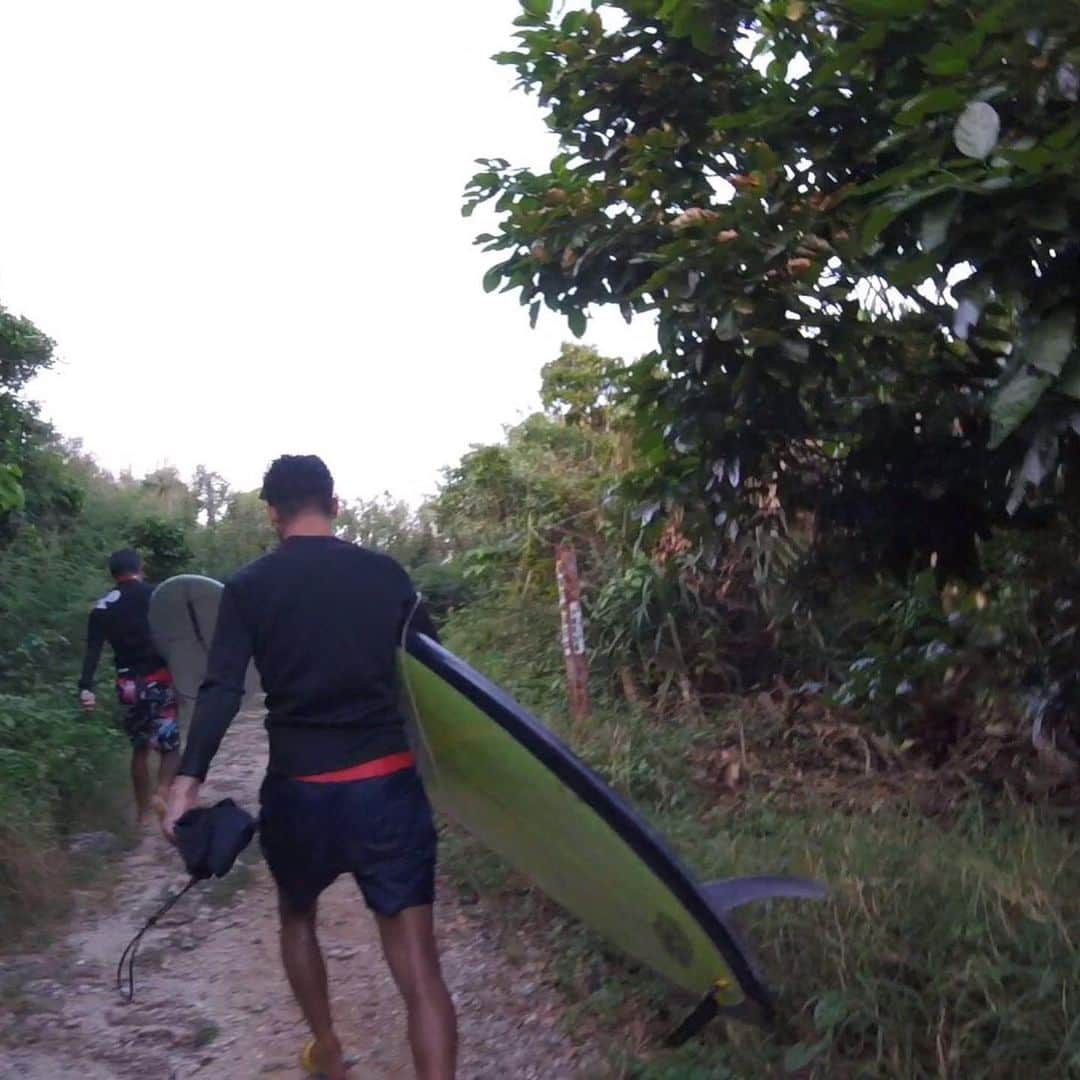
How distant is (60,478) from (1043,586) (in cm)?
1054

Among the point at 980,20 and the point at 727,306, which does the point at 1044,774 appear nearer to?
the point at 727,306

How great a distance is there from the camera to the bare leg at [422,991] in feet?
11.9

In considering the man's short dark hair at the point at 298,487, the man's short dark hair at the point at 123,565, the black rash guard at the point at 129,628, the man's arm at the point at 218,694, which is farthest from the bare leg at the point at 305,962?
the man's short dark hair at the point at 123,565

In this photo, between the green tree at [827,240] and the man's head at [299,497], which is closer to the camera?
the green tree at [827,240]

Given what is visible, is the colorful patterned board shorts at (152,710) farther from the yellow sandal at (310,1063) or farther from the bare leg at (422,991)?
the bare leg at (422,991)

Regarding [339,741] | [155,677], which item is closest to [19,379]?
[155,677]

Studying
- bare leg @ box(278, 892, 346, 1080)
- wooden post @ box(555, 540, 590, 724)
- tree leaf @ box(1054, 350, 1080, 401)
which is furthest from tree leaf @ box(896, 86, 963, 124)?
wooden post @ box(555, 540, 590, 724)

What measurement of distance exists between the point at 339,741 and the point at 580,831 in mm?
701

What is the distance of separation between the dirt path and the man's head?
1.92 meters

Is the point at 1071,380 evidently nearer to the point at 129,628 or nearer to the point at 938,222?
the point at 938,222

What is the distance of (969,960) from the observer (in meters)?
3.86

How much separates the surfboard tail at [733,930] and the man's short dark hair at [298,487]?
4.95 ft

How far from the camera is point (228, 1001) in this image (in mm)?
5348

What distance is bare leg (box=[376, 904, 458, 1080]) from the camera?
3613 millimetres
